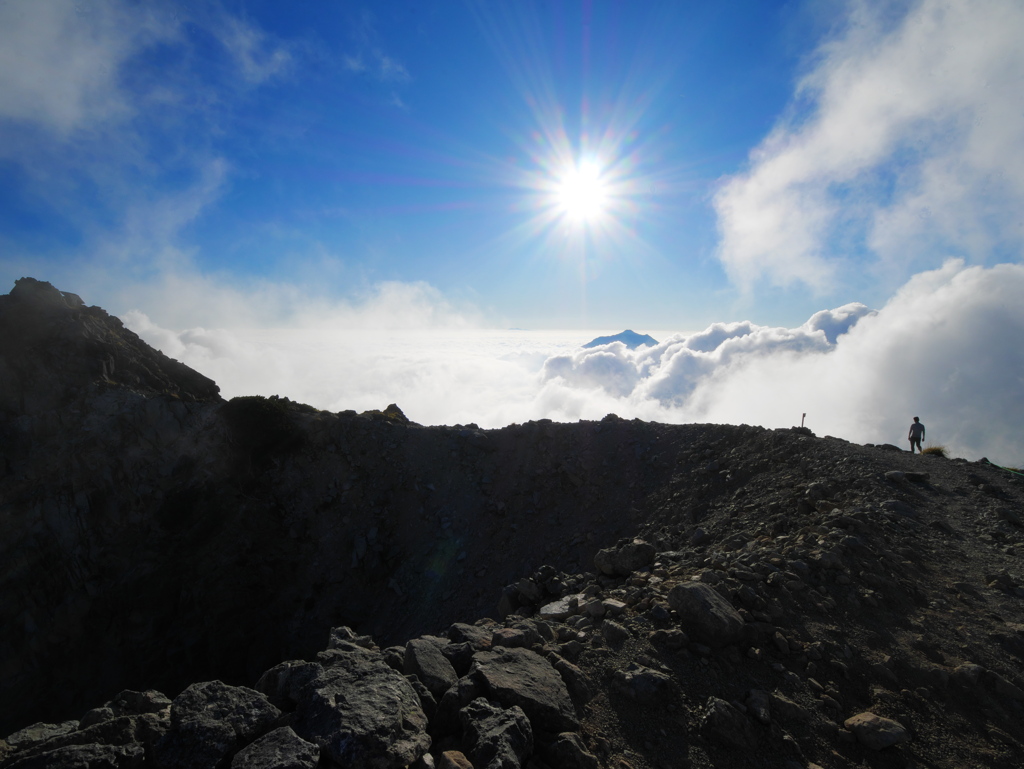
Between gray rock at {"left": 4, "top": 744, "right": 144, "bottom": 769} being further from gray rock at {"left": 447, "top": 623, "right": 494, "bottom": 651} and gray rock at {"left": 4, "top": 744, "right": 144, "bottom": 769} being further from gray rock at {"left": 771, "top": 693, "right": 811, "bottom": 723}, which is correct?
gray rock at {"left": 771, "top": 693, "right": 811, "bottom": 723}

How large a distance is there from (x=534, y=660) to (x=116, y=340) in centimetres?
3629

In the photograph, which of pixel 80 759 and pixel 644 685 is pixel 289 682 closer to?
pixel 80 759

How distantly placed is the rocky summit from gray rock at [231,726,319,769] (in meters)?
0.03

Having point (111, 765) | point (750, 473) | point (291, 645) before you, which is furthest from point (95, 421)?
point (750, 473)

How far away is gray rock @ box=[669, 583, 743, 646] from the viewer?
8.57m

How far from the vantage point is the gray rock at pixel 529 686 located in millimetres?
6740

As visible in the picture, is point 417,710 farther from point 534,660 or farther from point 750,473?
point 750,473

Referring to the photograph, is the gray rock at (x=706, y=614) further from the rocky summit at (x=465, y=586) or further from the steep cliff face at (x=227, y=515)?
the steep cliff face at (x=227, y=515)

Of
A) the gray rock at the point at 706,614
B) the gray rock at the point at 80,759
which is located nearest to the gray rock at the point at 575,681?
the gray rock at the point at 706,614

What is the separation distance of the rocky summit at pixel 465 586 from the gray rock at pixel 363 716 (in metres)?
0.04

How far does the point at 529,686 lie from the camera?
7.14m

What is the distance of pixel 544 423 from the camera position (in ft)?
92.3

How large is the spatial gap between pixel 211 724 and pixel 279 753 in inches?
42.9

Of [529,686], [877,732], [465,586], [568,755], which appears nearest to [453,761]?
[568,755]
